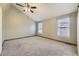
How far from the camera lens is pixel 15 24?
5895 millimetres

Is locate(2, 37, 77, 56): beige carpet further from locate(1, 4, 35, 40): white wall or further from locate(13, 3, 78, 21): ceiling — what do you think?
locate(1, 4, 35, 40): white wall

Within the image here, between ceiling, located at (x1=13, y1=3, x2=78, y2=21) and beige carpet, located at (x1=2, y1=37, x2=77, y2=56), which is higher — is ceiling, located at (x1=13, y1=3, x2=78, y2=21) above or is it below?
above

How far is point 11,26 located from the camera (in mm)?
5641

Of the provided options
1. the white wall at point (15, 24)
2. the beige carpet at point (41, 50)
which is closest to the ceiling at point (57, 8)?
the beige carpet at point (41, 50)

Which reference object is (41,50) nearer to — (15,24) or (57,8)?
(57,8)

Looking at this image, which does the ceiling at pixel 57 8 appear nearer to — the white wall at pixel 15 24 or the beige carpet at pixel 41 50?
the beige carpet at pixel 41 50

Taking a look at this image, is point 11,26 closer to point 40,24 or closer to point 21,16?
point 21,16

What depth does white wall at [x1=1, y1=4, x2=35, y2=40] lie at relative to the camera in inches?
203

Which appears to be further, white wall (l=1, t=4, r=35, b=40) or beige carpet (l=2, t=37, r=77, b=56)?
white wall (l=1, t=4, r=35, b=40)

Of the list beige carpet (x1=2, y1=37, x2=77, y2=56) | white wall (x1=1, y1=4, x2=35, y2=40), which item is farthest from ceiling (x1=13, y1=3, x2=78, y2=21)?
white wall (x1=1, y1=4, x2=35, y2=40)

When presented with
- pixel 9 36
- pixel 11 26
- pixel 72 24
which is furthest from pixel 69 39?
pixel 11 26

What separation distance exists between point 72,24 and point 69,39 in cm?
66

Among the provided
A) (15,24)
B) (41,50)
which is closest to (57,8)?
(41,50)

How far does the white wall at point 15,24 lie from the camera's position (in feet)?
16.9
